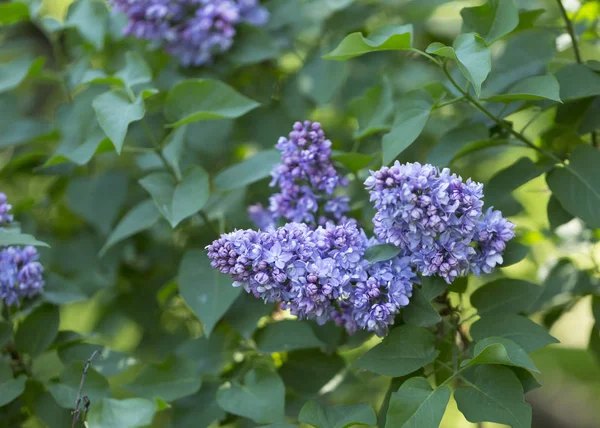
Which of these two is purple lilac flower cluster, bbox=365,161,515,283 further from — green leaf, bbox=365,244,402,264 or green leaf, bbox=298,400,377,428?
green leaf, bbox=298,400,377,428

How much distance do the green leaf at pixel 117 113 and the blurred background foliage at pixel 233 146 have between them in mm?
206

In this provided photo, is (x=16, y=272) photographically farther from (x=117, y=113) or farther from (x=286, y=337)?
(x=286, y=337)

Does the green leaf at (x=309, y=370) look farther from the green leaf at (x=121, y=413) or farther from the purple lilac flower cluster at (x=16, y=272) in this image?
the purple lilac flower cluster at (x=16, y=272)

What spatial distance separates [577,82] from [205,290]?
831 millimetres

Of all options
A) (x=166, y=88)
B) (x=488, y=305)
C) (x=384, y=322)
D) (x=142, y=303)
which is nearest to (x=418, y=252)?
(x=384, y=322)

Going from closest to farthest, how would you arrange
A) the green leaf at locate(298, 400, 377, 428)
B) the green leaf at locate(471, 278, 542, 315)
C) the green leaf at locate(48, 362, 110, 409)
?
the green leaf at locate(298, 400, 377, 428)
the green leaf at locate(471, 278, 542, 315)
the green leaf at locate(48, 362, 110, 409)

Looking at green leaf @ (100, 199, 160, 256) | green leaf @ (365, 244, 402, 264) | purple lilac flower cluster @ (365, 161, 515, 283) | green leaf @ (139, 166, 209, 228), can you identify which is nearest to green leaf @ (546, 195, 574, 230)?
purple lilac flower cluster @ (365, 161, 515, 283)

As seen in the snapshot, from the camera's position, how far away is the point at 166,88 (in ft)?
5.93

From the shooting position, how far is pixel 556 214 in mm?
1365

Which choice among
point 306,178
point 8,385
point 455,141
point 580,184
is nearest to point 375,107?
point 455,141

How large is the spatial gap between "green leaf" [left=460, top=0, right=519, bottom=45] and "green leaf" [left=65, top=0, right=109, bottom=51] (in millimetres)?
1009

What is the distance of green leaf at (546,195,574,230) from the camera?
1.36 metres

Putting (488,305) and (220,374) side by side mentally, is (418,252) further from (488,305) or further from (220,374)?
(220,374)

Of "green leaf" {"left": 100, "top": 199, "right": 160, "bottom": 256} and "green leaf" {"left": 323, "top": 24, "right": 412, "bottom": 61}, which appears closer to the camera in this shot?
"green leaf" {"left": 323, "top": 24, "right": 412, "bottom": 61}
